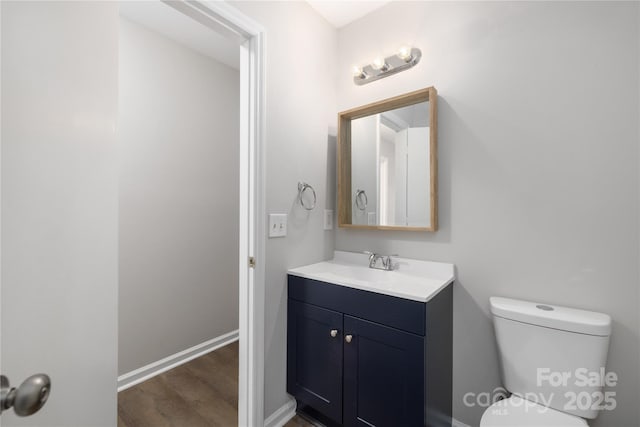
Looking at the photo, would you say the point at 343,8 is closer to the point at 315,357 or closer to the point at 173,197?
the point at 173,197

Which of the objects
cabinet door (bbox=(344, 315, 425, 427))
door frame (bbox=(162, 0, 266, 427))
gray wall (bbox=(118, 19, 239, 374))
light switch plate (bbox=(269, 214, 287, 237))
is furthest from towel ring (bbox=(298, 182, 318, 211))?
gray wall (bbox=(118, 19, 239, 374))

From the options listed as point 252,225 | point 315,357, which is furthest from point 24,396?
point 315,357

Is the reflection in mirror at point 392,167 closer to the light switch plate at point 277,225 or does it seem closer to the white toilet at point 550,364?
the light switch plate at point 277,225

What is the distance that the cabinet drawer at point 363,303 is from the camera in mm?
1192

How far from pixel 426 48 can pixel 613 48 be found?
80cm

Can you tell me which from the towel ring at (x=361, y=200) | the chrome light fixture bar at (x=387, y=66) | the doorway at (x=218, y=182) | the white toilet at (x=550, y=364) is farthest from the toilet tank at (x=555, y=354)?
the chrome light fixture bar at (x=387, y=66)

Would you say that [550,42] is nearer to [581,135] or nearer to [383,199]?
[581,135]

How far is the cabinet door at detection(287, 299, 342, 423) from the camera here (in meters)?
1.43

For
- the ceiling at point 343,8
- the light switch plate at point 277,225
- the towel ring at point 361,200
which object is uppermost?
the ceiling at point 343,8

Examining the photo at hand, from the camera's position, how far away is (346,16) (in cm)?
190

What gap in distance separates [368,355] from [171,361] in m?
1.66

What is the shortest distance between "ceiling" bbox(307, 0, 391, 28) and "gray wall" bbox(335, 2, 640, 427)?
0.69 ft

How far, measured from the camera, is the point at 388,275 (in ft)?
5.35

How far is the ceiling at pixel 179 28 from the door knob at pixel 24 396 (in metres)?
1.82
